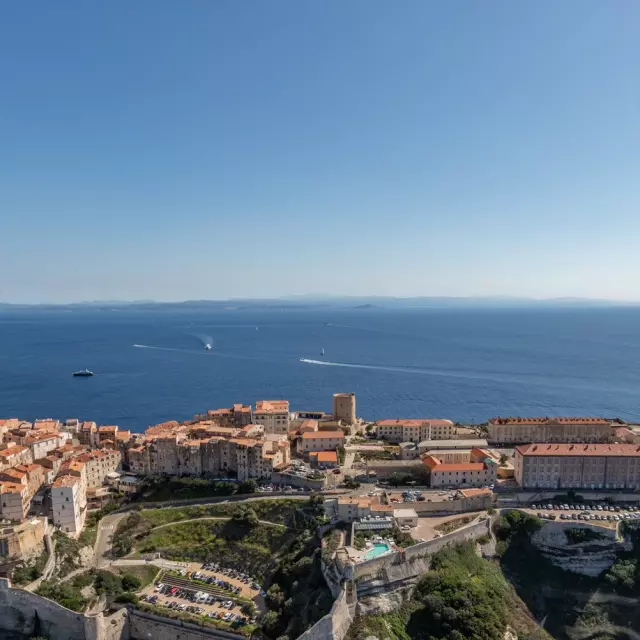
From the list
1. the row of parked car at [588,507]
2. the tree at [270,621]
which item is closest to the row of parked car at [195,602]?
the tree at [270,621]

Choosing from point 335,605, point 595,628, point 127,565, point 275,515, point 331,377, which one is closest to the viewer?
point 335,605

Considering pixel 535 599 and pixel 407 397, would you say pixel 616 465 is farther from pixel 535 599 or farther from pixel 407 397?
pixel 407 397

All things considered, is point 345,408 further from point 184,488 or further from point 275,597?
point 275,597

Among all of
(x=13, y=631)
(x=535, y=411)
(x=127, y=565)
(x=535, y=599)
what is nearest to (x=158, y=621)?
(x=127, y=565)

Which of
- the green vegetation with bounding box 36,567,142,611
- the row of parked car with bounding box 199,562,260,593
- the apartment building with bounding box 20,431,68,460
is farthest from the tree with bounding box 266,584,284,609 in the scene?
the apartment building with bounding box 20,431,68,460

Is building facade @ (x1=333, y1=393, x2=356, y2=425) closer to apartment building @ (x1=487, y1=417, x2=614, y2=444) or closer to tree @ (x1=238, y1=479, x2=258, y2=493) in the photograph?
apartment building @ (x1=487, y1=417, x2=614, y2=444)
